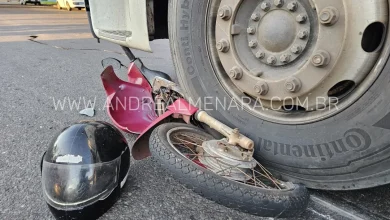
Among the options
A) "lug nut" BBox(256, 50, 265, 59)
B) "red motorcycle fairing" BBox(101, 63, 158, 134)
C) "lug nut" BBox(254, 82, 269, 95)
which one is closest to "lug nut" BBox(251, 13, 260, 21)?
"lug nut" BBox(256, 50, 265, 59)

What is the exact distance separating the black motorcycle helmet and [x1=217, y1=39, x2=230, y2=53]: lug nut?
2.03 ft

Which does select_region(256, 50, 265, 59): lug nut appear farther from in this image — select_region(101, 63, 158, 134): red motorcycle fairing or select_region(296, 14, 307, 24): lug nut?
select_region(101, 63, 158, 134): red motorcycle fairing

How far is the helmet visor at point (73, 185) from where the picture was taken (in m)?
1.00

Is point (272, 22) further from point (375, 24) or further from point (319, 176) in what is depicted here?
point (319, 176)

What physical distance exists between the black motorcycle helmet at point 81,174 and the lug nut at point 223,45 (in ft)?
2.03

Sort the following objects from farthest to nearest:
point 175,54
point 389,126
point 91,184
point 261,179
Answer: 1. point 175,54
2. point 261,179
3. point 91,184
4. point 389,126

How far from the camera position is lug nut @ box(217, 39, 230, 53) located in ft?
4.20

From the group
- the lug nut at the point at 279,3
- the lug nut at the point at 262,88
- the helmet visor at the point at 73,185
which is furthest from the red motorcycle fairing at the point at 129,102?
the lug nut at the point at 279,3

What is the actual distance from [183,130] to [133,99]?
75 cm

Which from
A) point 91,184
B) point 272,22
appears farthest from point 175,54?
point 91,184

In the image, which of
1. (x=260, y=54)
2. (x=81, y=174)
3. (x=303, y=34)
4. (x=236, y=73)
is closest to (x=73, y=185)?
(x=81, y=174)

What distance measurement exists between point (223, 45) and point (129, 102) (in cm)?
91

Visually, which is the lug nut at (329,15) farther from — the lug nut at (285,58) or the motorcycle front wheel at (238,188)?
the motorcycle front wheel at (238,188)

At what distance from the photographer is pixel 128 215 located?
1.08 metres
